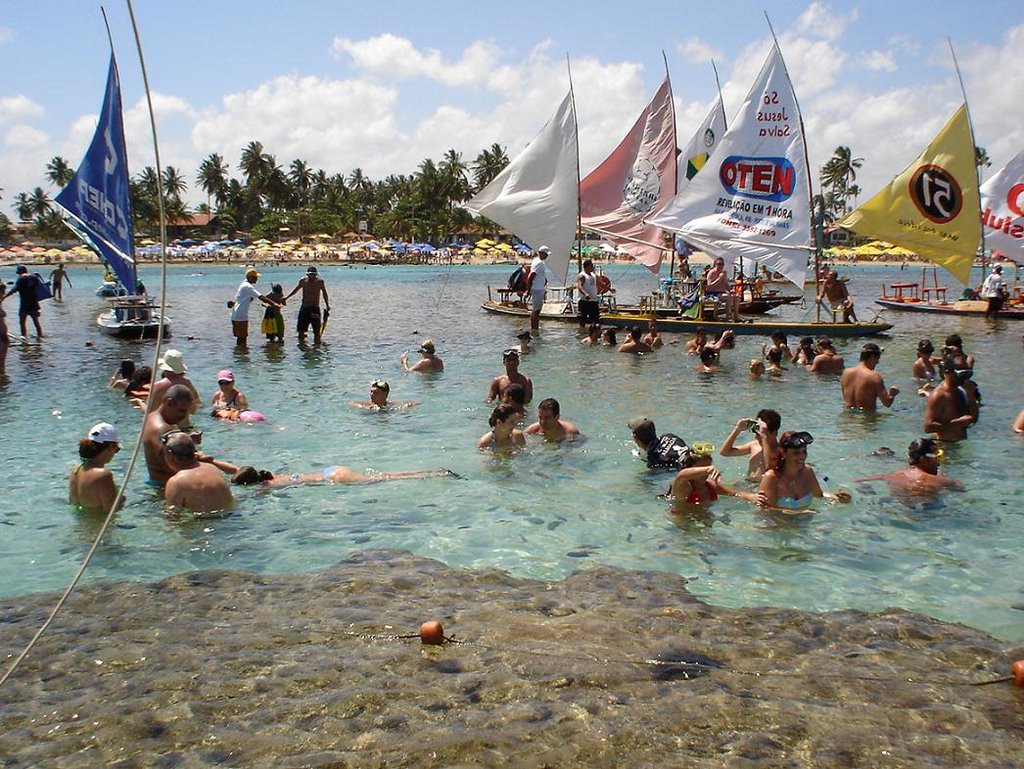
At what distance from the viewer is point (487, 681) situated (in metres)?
5.14

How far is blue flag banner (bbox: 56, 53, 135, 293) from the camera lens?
17250 millimetres

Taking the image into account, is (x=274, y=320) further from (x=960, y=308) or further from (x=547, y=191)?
(x=960, y=308)

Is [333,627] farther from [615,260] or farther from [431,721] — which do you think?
[615,260]

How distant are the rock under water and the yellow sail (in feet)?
46.4

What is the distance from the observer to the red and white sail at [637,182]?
26.3m

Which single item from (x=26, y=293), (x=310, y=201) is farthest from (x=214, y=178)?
(x=26, y=293)

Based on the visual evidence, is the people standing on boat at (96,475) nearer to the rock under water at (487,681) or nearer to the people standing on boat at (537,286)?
the rock under water at (487,681)

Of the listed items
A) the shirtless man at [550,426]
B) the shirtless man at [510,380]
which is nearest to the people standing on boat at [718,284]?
the shirtless man at [510,380]

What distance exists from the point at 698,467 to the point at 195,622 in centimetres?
452

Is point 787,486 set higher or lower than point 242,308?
lower

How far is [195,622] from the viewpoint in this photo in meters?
6.00

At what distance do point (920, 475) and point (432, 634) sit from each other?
221 inches

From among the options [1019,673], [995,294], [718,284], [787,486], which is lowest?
[1019,673]

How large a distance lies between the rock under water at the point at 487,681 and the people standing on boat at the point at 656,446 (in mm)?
Answer: 2819
